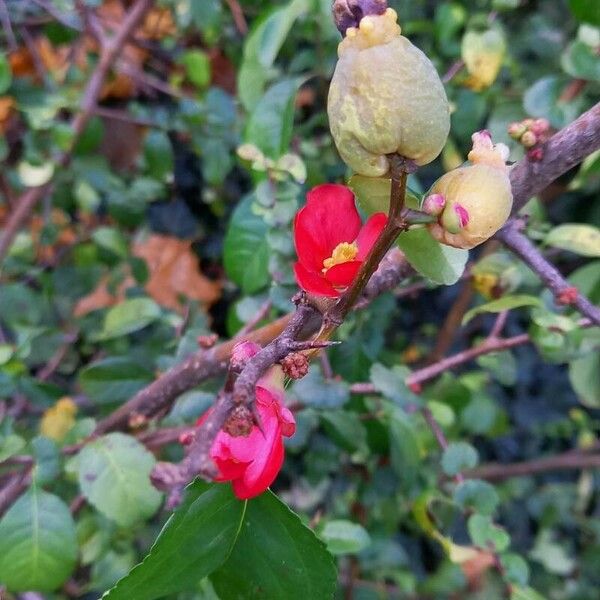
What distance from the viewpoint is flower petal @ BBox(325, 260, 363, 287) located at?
1.18 feet

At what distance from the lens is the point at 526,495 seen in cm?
124

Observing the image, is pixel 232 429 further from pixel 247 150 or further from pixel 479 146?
pixel 247 150

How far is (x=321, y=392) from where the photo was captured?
24.7 inches

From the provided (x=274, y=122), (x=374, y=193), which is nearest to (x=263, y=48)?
(x=274, y=122)

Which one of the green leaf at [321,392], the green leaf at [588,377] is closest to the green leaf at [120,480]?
the green leaf at [321,392]

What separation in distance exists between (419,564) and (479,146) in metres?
1.01

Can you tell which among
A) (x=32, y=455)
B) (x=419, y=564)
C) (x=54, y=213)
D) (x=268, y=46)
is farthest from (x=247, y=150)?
(x=419, y=564)

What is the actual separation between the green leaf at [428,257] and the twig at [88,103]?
2.17 feet

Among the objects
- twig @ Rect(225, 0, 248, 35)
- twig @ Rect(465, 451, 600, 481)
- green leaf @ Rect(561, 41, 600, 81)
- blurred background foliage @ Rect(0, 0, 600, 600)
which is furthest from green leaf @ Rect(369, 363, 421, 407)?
twig @ Rect(225, 0, 248, 35)

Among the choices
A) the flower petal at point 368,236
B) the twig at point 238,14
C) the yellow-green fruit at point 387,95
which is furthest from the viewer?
the twig at point 238,14

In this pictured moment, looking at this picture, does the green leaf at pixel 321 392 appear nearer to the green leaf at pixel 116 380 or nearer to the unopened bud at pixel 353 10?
the green leaf at pixel 116 380

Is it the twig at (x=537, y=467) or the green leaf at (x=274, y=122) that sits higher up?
the green leaf at (x=274, y=122)

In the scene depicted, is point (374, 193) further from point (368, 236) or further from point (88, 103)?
point (88, 103)

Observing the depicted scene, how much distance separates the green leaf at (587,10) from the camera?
61 cm
